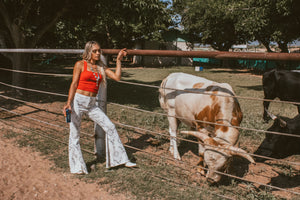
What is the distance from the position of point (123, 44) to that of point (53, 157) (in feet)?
86.4

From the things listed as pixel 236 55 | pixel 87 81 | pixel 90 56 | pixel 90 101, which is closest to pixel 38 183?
pixel 90 101

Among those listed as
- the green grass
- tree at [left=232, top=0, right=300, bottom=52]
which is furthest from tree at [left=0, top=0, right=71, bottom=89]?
tree at [left=232, top=0, right=300, bottom=52]

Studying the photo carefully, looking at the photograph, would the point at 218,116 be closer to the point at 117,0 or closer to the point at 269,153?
the point at 269,153

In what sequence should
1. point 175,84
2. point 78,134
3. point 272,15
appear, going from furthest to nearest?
point 272,15 < point 175,84 < point 78,134

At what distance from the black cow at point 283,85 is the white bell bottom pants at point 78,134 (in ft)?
18.5

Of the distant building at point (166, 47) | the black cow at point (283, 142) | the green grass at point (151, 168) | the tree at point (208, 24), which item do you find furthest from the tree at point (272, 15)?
the distant building at point (166, 47)

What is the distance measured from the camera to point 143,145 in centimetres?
575

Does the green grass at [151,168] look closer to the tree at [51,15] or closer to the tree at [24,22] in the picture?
the tree at [51,15]

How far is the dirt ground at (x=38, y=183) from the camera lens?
3.67 meters

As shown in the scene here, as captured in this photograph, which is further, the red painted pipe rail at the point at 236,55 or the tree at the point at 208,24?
the tree at the point at 208,24

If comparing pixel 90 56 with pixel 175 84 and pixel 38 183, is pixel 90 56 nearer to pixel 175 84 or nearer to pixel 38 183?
pixel 175 84

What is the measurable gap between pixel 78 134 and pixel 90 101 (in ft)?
2.05

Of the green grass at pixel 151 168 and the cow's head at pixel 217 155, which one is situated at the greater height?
the cow's head at pixel 217 155

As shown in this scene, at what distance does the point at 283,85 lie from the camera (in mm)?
8648
